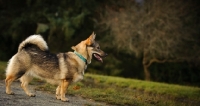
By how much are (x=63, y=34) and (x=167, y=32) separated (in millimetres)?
8416

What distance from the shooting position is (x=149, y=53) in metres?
23.8

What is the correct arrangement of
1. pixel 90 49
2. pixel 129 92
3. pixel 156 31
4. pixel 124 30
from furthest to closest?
1. pixel 124 30
2. pixel 156 31
3. pixel 129 92
4. pixel 90 49

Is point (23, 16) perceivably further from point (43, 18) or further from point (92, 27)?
point (92, 27)

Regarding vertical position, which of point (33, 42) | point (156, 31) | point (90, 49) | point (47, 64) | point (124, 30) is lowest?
point (47, 64)

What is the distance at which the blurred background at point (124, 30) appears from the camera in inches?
902

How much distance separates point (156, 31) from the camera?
22469 millimetres

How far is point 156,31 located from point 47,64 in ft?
52.6

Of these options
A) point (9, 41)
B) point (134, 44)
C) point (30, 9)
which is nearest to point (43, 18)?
point (30, 9)

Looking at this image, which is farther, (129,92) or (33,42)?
(129,92)

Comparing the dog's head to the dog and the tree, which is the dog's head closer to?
the dog

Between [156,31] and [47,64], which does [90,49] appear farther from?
[156,31]

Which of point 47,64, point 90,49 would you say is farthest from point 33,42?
point 90,49

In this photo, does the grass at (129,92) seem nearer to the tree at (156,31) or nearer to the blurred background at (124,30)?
the tree at (156,31)

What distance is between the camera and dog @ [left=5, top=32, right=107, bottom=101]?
7352 mm
